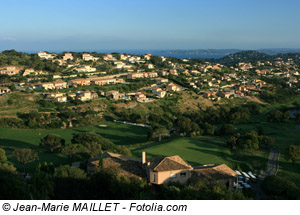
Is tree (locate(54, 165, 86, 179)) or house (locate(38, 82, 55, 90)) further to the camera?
house (locate(38, 82, 55, 90))

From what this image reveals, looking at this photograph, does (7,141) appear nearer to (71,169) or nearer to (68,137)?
(68,137)

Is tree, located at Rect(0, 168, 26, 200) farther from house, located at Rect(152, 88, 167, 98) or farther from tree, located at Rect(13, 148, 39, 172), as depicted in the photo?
house, located at Rect(152, 88, 167, 98)

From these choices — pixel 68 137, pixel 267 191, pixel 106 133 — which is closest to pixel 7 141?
pixel 68 137

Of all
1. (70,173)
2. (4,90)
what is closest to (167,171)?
(70,173)

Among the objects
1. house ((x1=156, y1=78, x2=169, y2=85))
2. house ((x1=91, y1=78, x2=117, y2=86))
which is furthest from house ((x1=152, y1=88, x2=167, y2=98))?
house ((x1=91, y1=78, x2=117, y2=86))

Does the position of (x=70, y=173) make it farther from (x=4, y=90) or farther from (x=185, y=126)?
(x=4, y=90)

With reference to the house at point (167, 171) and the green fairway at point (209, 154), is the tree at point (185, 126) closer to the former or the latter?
the green fairway at point (209, 154)

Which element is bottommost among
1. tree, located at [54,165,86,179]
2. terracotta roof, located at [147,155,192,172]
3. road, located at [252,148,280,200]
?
road, located at [252,148,280,200]
